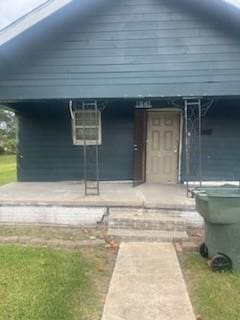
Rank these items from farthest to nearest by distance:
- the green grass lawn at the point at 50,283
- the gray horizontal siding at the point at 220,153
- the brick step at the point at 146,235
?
the gray horizontal siding at the point at 220,153 → the brick step at the point at 146,235 → the green grass lawn at the point at 50,283

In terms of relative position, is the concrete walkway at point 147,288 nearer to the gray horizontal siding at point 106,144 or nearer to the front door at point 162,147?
the front door at point 162,147

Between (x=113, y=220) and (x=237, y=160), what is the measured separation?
474cm

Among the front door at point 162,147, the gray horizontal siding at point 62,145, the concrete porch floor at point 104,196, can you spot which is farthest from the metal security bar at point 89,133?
the front door at point 162,147

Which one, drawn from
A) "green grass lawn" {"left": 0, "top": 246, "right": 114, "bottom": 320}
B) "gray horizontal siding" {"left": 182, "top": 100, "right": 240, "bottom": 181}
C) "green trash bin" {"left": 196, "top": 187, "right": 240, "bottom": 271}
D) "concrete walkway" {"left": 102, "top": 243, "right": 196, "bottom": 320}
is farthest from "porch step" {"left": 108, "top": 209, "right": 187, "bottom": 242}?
"gray horizontal siding" {"left": 182, "top": 100, "right": 240, "bottom": 181}

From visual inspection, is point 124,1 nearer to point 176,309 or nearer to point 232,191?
point 232,191

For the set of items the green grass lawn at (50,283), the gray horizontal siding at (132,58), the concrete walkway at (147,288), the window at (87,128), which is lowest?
the concrete walkway at (147,288)

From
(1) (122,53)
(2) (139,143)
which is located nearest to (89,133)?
(2) (139,143)

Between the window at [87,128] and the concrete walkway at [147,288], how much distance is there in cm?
501

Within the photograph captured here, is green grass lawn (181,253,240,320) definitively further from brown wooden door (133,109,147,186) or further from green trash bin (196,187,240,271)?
brown wooden door (133,109,147,186)

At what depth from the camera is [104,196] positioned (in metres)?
8.28

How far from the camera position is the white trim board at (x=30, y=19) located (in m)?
8.48

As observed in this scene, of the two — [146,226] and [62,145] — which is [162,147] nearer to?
[62,145]

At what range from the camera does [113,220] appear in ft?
23.3

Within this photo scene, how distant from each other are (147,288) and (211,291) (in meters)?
0.72
